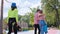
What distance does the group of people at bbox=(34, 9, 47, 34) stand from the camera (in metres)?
2.36

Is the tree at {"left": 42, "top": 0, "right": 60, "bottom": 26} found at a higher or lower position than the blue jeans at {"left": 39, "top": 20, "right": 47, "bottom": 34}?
higher

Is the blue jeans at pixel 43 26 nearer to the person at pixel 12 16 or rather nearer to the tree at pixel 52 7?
the tree at pixel 52 7

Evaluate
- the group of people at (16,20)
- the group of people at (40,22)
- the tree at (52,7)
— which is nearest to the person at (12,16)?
the group of people at (16,20)

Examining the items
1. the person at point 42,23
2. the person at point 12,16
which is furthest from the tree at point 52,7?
the person at point 12,16

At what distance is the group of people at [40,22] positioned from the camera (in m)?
2.36

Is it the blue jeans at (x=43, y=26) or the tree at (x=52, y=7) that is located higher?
the tree at (x=52, y=7)

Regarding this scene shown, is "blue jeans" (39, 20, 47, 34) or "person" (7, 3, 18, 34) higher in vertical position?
"person" (7, 3, 18, 34)

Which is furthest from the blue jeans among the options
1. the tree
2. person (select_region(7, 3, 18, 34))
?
person (select_region(7, 3, 18, 34))

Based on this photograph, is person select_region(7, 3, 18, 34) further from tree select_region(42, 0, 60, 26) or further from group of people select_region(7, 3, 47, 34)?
tree select_region(42, 0, 60, 26)

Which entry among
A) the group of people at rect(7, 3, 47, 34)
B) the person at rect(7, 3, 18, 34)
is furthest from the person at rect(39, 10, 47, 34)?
Result: the person at rect(7, 3, 18, 34)

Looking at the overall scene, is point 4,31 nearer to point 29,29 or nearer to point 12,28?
point 12,28

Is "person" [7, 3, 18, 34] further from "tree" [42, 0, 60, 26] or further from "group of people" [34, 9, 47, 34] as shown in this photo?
"tree" [42, 0, 60, 26]

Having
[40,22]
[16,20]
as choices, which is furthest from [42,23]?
[16,20]

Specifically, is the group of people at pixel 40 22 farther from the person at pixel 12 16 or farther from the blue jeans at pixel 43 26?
the person at pixel 12 16
